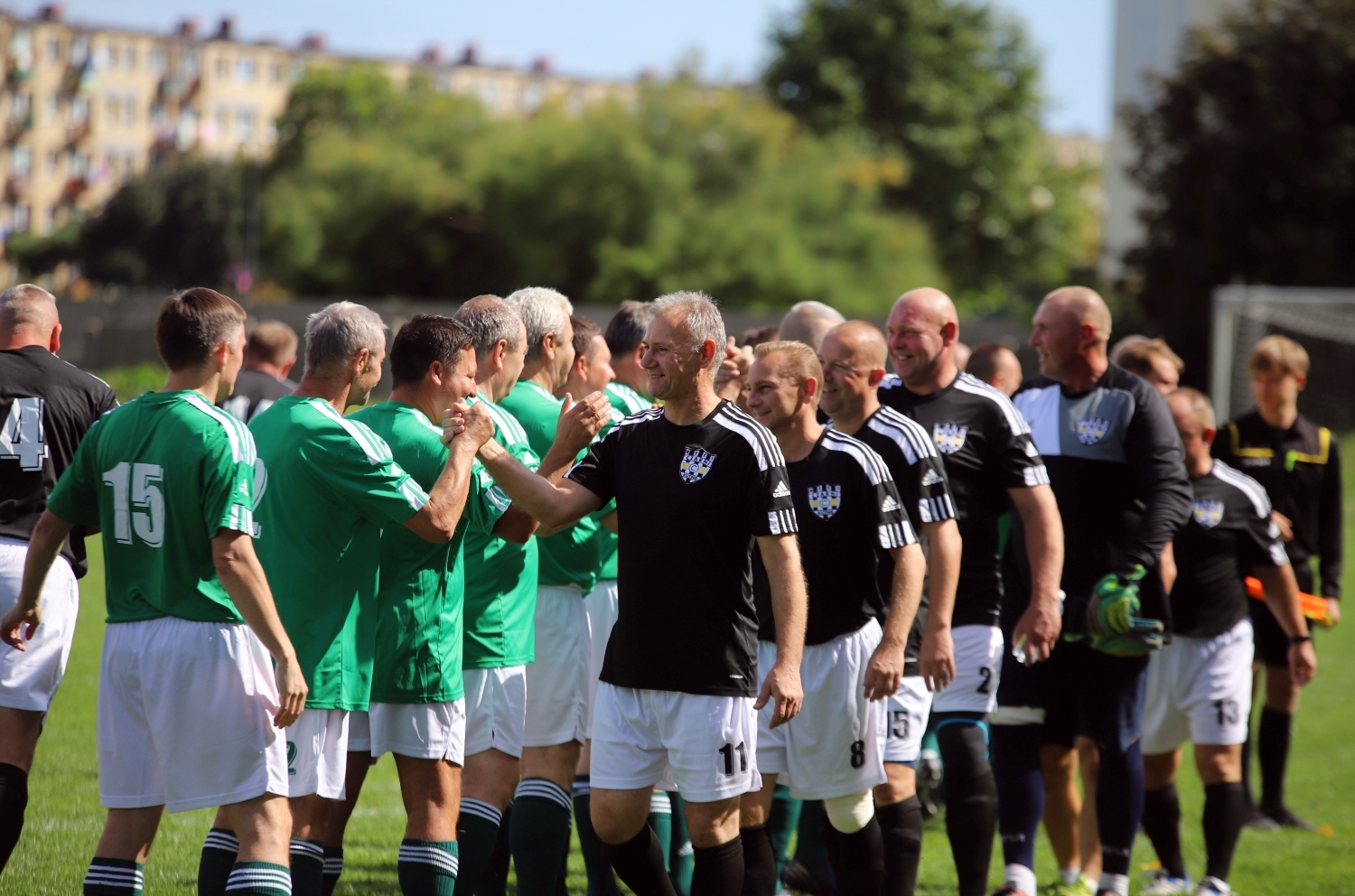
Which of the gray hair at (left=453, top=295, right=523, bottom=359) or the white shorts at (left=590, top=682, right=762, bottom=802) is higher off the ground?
the gray hair at (left=453, top=295, right=523, bottom=359)

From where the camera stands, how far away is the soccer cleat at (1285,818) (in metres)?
7.80

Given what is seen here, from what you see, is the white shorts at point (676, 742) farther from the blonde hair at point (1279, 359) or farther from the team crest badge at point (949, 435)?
the blonde hair at point (1279, 359)

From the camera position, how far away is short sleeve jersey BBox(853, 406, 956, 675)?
496 centimetres

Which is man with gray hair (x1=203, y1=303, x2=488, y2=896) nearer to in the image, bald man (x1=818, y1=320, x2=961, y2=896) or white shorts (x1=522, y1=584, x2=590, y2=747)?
white shorts (x1=522, y1=584, x2=590, y2=747)

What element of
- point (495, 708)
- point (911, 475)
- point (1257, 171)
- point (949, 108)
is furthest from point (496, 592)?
point (949, 108)

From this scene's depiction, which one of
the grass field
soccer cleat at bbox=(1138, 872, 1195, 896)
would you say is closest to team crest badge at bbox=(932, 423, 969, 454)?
the grass field

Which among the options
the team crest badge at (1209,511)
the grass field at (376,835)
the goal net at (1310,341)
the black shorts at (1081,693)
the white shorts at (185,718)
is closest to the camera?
the white shorts at (185,718)

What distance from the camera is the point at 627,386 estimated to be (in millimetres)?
6059

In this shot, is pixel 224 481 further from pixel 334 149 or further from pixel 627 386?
pixel 334 149

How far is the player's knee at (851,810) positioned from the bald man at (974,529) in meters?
0.61

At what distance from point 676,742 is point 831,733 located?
32.4 inches

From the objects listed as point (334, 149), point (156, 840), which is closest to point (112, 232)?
point (334, 149)

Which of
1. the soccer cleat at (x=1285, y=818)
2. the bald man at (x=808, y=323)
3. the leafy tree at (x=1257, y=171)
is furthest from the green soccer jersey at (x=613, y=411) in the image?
the leafy tree at (x=1257, y=171)

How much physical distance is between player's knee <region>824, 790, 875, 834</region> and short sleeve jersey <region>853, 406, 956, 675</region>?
0.58 meters
